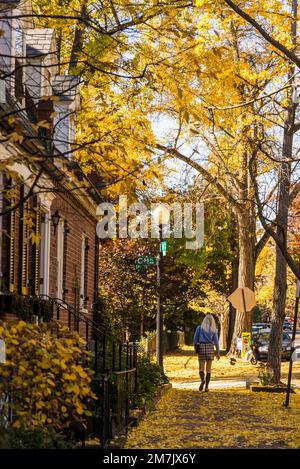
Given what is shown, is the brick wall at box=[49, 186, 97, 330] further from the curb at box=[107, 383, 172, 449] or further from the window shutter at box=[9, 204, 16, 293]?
the window shutter at box=[9, 204, 16, 293]

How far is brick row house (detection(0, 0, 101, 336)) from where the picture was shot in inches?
336

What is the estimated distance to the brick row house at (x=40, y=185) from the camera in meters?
8.52

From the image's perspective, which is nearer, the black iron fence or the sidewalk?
the black iron fence

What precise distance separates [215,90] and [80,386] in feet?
40.2

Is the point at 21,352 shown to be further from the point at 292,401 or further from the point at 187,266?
the point at 187,266

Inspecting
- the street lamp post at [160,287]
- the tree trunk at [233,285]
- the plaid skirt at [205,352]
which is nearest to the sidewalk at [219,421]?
the plaid skirt at [205,352]

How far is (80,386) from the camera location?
27.8 feet

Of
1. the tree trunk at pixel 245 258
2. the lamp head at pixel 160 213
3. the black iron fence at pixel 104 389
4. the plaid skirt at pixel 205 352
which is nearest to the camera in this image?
the black iron fence at pixel 104 389

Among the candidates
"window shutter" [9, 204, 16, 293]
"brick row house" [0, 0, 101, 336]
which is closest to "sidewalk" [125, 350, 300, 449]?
"brick row house" [0, 0, 101, 336]

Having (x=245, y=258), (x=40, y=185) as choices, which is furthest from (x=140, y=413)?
(x=245, y=258)

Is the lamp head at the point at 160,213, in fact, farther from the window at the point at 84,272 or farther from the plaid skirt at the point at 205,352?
the plaid skirt at the point at 205,352

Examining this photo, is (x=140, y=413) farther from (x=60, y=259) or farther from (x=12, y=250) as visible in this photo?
(x=60, y=259)
